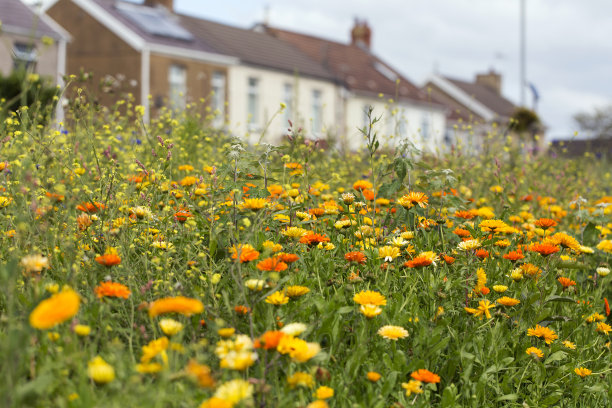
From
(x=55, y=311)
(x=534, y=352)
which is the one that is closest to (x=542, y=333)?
(x=534, y=352)

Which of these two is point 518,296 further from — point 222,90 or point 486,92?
point 486,92

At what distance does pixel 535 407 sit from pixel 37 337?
6.21 ft

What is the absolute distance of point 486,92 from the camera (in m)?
44.2

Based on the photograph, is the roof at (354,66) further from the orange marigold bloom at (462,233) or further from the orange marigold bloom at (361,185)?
the orange marigold bloom at (462,233)

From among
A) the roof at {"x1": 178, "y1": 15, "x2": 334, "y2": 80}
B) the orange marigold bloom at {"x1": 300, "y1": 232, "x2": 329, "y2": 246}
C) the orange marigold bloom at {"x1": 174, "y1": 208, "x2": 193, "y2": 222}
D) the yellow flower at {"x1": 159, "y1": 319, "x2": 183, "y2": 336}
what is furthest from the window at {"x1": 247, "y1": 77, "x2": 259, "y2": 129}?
the yellow flower at {"x1": 159, "y1": 319, "x2": 183, "y2": 336}

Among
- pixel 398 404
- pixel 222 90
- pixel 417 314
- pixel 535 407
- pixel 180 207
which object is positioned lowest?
pixel 535 407

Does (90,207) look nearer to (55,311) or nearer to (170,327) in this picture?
(170,327)

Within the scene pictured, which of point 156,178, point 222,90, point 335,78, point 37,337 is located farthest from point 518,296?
point 335,78

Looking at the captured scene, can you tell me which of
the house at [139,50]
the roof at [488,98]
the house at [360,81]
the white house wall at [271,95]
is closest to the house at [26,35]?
the house at [139,50]

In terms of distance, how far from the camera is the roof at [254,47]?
23391 mm

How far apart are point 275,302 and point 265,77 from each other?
2243 cm

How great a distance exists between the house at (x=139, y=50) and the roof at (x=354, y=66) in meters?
6.90

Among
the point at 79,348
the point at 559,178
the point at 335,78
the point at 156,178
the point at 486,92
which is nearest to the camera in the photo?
the point at 79,348

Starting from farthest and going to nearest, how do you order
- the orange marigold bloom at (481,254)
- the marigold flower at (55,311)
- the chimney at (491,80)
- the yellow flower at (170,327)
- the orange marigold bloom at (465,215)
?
the chimney at (491,80), the orange marigold bloom at (465,215), the orange marigold bloom at (481,254), the yellow flower at (170,327), the marigold flower at (55,311)
